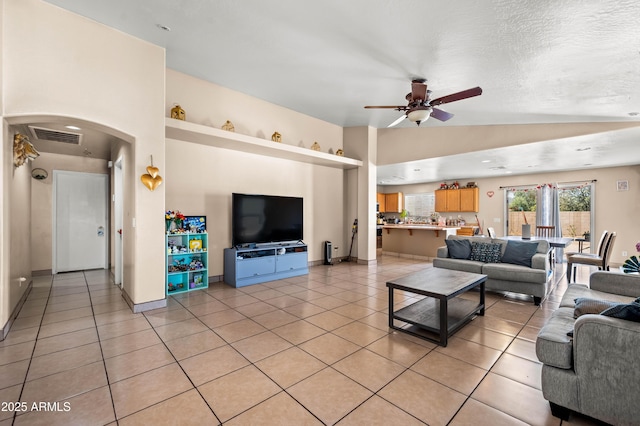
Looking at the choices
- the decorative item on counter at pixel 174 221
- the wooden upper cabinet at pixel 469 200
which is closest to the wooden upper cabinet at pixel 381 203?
the wooden upper cabinet at pixel 469 200

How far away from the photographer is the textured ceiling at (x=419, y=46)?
255 centimetres

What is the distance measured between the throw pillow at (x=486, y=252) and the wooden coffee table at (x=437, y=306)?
4.80 ft

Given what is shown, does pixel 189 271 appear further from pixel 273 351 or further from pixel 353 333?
pixel 353 333

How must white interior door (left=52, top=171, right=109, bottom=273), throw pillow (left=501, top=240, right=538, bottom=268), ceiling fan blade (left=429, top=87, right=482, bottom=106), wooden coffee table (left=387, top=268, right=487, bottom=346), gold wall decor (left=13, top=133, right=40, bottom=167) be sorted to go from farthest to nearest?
white interior door (left=52, top=171, right=109, bottom=273) → throw pillow (left=501, top=240, right=538, bottom=268) → gold wall decor (left=13, top=133, right=40, bottom=167) → ceiling fan blade (left=429, top=87, right=482, bottom=106) → wooden coffee table (left=387, top=268, right=487, bottom=346)

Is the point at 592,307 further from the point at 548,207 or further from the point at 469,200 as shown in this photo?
the point at 469,200

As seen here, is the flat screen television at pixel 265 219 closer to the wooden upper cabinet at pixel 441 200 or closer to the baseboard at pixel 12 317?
the baseboard at pixel 12 317

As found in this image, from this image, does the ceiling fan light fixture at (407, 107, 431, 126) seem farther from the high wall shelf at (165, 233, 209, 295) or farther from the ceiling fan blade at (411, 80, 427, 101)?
the high wall shelf at (165, 233, 209, 295)

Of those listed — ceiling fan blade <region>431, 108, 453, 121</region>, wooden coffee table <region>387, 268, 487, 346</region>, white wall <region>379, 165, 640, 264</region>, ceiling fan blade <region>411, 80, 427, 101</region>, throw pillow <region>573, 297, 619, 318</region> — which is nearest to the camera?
throw pillow <region>573, 297, 619, 318</region>

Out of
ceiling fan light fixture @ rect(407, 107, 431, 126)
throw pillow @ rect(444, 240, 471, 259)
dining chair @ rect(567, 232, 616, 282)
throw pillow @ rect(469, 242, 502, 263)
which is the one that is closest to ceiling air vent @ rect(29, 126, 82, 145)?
ceiling fan light fixture @ rect(407, 107, 431, 126)

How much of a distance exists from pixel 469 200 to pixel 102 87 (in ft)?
32.1

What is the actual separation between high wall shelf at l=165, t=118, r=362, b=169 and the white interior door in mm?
3099

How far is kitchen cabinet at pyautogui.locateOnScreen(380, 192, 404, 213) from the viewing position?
11.3 metres

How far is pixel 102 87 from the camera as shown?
3.27 meters

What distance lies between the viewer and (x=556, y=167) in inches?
284
